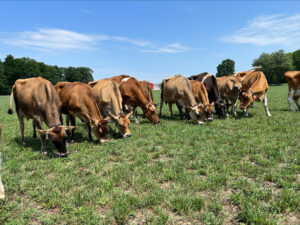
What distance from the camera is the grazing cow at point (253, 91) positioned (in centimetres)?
1059

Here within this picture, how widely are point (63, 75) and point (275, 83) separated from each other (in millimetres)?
116205

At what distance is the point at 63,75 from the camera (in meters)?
121

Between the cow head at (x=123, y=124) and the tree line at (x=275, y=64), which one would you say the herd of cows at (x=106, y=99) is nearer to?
the cow head at (x=123, y=124)

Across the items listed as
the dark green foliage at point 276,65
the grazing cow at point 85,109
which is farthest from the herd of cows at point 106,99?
the dark green foliage at point 276,65

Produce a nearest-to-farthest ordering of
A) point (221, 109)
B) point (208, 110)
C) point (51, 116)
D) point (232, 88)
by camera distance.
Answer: point (51, 116) < point (208, 110) < point (221, 109) < point (232, 88)

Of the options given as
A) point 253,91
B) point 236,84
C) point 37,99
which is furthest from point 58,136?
point 253,91

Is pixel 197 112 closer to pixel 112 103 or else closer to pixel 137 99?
pixel 137 99

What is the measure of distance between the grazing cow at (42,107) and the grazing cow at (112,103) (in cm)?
214

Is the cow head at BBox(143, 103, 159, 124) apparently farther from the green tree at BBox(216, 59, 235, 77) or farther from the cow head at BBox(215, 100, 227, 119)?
the green tree at BBox(216, 59, 235, 77)

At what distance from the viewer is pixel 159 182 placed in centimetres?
407

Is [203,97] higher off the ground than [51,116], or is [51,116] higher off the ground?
[203,97]

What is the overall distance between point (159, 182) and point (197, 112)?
639 cm

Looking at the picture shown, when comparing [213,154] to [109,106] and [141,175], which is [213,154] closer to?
[141,175]

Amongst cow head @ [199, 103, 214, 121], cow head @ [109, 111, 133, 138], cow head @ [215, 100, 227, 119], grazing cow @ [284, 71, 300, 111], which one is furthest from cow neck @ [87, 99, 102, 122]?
grazing cow @ [284, 71, 300, 111]
